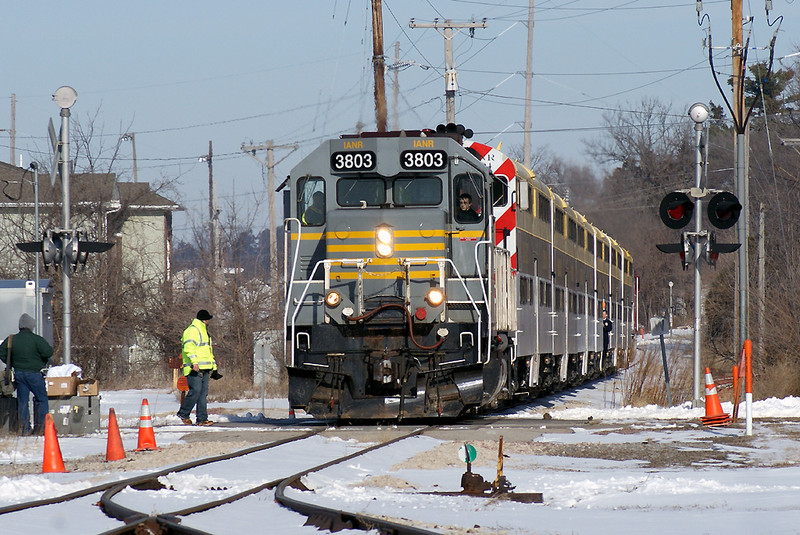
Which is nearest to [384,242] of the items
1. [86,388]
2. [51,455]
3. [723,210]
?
[86,388]

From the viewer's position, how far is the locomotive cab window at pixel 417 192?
1562cm

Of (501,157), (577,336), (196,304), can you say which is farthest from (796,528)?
(196,304)

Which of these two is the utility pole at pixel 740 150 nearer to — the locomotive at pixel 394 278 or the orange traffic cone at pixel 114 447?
the locomotive at pixel 394 278

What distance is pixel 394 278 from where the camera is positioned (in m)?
15.4

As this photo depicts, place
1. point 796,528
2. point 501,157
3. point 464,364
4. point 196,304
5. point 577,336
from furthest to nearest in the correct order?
point 196,304
point 577,336
point 501,157
point 464,364
point 796,528

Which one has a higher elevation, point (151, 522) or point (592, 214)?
point (592, 214)

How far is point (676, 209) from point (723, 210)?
0.74 metres

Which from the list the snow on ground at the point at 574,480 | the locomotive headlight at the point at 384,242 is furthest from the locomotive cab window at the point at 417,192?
the snow on ground at the point at 574,480

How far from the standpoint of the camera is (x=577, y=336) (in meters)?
25.0

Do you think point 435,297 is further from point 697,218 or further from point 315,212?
point 697,218

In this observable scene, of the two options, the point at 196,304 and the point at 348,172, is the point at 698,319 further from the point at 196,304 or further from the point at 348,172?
the point at 196,304

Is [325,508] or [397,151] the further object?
[397,151]

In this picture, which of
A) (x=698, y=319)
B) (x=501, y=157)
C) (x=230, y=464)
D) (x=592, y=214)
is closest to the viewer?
(x=230, y=464)

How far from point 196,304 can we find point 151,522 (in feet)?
90.6
